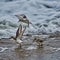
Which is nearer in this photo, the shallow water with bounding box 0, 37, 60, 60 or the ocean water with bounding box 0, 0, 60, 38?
the shallow water with bounding box 0, 37, 60, 60

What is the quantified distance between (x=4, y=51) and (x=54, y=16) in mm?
5732

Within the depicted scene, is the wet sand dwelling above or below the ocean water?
above

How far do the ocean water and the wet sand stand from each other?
1.51 metres

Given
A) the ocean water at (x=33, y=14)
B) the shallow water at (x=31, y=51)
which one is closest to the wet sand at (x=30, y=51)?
the shallow water at (x=31, y=51)

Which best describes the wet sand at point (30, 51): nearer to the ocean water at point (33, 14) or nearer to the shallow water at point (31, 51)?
the shallow water at point (31, 51)

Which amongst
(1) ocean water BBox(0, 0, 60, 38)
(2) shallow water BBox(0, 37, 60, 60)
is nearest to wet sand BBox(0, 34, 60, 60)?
(2) shallow water BBox(0, 37, 60, 60)

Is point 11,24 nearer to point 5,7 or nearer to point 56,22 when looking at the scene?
point 56,22

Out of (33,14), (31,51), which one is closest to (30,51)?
(31,51)

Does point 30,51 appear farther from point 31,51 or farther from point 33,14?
point 33,14

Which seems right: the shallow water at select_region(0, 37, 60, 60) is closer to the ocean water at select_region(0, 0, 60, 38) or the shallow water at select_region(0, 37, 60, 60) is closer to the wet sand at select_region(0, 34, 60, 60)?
the wet sand at select_region(0, 34, 60, 60)

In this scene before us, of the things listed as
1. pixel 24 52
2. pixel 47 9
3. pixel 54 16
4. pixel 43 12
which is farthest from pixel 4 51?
pixel 47 9

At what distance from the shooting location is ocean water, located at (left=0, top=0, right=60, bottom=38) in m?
9.08

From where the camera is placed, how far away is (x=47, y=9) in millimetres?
13758

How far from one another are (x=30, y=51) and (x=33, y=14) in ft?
22.8
